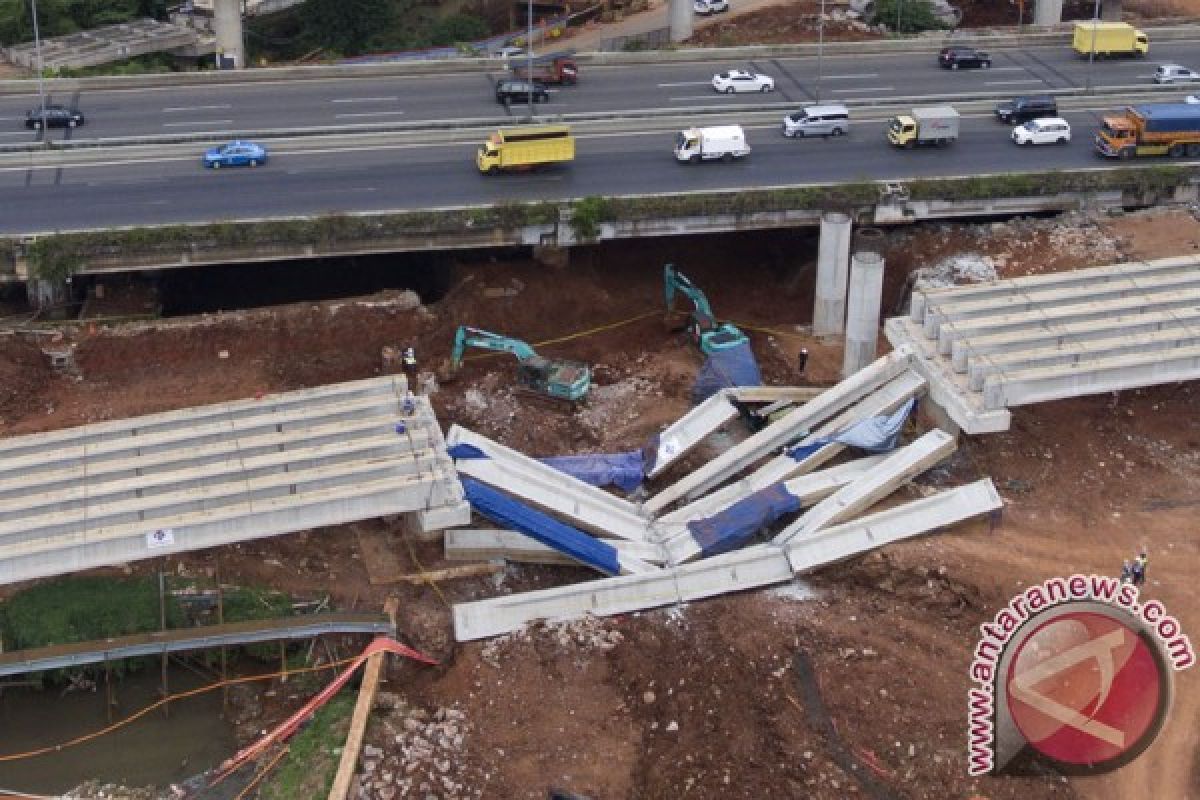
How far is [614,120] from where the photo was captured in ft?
184

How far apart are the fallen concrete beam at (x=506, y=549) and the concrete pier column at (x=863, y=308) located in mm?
12228

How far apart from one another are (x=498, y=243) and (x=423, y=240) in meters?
2.61

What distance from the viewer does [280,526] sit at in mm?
34781

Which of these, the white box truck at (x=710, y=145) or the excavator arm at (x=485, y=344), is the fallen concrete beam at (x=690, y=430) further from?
the white box truck at (x=710, y=145)

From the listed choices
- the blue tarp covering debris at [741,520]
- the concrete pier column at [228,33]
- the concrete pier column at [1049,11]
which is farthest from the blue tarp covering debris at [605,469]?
the concrete pier column at [1049,11]

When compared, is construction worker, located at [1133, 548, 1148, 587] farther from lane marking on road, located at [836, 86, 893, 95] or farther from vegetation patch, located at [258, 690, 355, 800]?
lane marking on road, located at [836, 86, 893, 95]

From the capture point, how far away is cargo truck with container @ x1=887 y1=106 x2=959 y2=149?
176 feet

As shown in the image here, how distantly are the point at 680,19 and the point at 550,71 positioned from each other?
64.4ft

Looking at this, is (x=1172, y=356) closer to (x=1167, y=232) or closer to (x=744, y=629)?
(x=1167, y=232)

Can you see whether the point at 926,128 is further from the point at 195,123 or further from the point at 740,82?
the point at 195,123

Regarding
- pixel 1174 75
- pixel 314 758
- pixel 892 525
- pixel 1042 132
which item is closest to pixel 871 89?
pixel 1042 132

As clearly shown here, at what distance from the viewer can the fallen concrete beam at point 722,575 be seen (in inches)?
1377

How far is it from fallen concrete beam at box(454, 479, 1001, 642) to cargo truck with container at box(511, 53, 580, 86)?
2955 cm

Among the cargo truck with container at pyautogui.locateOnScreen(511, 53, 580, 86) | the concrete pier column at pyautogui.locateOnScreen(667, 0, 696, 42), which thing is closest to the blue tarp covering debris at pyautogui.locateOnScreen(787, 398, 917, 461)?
the cargo truck with container at pyautogui.locateOnScreen(511, 53, 580, 86)
